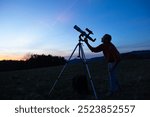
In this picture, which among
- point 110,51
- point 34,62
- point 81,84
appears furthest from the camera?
point 34,62

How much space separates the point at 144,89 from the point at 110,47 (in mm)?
2907

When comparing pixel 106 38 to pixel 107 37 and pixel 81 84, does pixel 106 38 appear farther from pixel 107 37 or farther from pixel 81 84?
pixel 81 84

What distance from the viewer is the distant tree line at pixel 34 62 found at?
33.0m

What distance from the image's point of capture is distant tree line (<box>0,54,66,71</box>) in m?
33.0

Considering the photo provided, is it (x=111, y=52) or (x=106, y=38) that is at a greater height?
(x=106, y=38)

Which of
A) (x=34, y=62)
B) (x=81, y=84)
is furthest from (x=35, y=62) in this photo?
(x=81, y=84)

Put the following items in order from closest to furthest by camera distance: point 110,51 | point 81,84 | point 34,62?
1. point 110,51
2. point 81,84
3. point 34,62

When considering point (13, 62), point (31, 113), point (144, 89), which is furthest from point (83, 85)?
point (13, 62)

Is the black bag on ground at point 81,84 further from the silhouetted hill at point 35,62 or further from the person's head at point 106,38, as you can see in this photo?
the silhouetted hill at point 35,62

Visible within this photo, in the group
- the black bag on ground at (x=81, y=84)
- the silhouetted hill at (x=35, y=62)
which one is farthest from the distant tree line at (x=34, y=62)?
the black bag on ground at (x=81, y=84)

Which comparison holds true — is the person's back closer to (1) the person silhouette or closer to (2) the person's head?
(1) the person silhouette

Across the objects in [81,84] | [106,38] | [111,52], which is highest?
[106,38]

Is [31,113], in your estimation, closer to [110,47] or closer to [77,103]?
[77,103]

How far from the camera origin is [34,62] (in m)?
35.6
